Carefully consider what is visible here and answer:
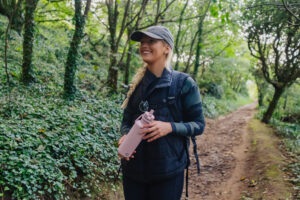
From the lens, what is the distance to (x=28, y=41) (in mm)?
8070

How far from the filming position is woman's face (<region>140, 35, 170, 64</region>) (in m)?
2.21

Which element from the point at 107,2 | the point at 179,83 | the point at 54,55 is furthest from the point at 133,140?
the point at 54,55

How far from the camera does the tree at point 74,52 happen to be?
7.66 m

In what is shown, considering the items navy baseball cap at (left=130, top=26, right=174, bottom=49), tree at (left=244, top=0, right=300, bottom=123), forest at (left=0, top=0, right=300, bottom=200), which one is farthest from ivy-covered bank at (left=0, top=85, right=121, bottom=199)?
tree at (left=244, top=0, right=300, bottom=123)

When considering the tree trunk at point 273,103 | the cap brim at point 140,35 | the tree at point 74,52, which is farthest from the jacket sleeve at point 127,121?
the tree trunk at point 273,103

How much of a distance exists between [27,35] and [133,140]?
7808mm

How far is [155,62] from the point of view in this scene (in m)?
2.29

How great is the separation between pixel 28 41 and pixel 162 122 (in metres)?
7.90

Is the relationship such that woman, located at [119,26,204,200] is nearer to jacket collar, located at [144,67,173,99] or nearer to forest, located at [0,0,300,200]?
jacket collar, located at [144,67,173,99]

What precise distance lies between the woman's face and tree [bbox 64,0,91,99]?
6236 millimetres

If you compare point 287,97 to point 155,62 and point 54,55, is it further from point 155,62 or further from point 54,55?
point 155,62

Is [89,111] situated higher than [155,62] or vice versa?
[155,62]

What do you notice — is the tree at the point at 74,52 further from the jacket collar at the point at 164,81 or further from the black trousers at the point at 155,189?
the jacket collar at the point at 164,81

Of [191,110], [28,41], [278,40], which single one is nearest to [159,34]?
[191,110]
